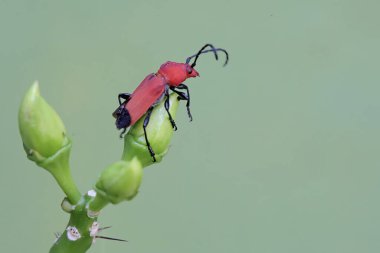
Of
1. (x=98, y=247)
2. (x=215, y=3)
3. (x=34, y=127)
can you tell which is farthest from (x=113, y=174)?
(x=215, y=3)

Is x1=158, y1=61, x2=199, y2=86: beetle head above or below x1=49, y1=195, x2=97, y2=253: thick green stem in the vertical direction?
above

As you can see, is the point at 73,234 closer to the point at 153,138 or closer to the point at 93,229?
the point at 93,229

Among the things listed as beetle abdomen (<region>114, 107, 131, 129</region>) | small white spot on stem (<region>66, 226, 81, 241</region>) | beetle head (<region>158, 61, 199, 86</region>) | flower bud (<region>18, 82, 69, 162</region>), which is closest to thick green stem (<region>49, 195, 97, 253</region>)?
small white spot on stem (<region>66, 226, 81, 241</region>)

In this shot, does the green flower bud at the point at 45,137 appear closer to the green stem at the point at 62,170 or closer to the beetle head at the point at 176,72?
the green stem at the point at 62,170

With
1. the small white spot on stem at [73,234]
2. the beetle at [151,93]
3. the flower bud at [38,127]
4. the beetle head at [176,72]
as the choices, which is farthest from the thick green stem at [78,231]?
the beetle head at [176,72]

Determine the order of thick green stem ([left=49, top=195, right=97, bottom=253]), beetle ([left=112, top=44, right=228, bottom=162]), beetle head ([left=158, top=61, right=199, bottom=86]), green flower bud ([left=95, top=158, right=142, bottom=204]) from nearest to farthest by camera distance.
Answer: green flower bud ([left=95, top=158, right=142, bottom=204]), thick green stem ([left=49, top=195, right=97, bottom=253]), beetle ([left=112, top=44, right=228, bottom=162]), beetle head ([left=158, top=61, right=199, bottom=86])

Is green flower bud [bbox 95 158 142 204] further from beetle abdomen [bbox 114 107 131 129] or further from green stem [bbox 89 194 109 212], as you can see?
beetle abdomen [bbox 114 107 131 129]

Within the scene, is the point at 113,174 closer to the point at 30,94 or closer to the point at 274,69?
the point at 30,94
